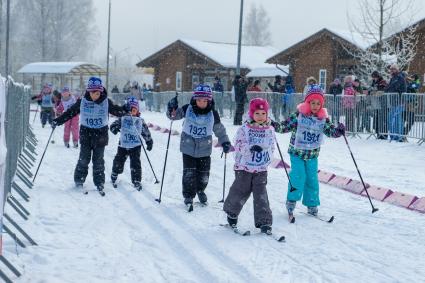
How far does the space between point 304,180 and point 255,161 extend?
104cm

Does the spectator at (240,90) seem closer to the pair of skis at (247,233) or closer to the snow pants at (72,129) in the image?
the snow pants at (72,129)

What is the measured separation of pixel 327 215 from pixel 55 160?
273 inches

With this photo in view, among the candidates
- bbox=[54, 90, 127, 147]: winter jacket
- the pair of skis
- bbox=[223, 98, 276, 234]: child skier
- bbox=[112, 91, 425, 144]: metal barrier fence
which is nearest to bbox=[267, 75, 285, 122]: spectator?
bbox=[112, 91, 425, 144]: metal barrier fence

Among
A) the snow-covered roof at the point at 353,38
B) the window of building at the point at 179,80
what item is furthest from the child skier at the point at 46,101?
the window of building at the point at 179,80

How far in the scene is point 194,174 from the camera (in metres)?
8.36

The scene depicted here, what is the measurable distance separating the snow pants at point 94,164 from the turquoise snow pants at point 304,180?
3151 mm

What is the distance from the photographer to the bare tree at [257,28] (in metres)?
79.1

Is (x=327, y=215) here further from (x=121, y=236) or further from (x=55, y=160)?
(x=55, y=160)

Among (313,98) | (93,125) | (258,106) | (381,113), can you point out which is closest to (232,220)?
(258,106)

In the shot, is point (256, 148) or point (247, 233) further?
point (256, 148)

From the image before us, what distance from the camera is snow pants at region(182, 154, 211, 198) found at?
827 cm

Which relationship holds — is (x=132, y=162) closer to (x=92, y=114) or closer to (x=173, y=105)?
(x=92, y=114)

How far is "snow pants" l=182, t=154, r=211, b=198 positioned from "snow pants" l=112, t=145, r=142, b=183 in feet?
5.55

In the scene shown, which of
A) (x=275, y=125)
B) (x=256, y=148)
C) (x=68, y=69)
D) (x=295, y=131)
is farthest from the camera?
(x=68, y=69)
